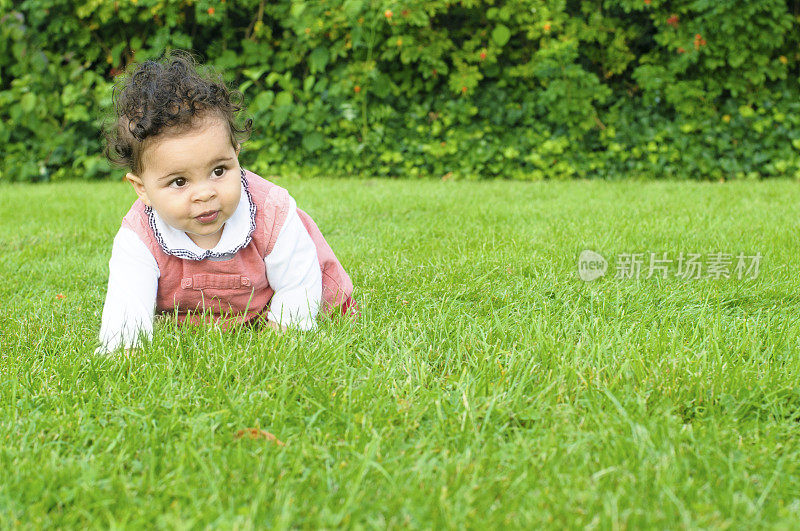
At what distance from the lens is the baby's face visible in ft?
6.56

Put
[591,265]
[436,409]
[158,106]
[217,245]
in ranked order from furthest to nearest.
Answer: [591,265]
[217,245]
[158,106]
[436,409]

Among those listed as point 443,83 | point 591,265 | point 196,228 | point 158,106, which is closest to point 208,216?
point 196,228

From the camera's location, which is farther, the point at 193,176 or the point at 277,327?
the point at 277,327

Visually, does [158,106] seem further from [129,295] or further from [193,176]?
[129,295]

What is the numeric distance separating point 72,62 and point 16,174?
3.93 feet

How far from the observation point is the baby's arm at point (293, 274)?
91.0 inches

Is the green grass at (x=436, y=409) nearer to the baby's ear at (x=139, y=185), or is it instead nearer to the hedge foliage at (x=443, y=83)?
the baby's ear at (x=139, y=185)

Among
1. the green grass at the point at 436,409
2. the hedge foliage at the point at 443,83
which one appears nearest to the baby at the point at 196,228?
the green grass at the point at 436,409

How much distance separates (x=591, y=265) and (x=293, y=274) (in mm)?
1363

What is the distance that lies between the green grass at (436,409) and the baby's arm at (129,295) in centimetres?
10

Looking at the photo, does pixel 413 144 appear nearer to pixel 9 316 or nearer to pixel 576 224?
pixel 576 224

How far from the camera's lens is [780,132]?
629cm

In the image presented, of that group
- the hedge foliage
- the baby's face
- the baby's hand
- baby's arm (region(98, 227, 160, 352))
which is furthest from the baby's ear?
the hedge foliage

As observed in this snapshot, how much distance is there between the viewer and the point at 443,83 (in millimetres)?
6887
